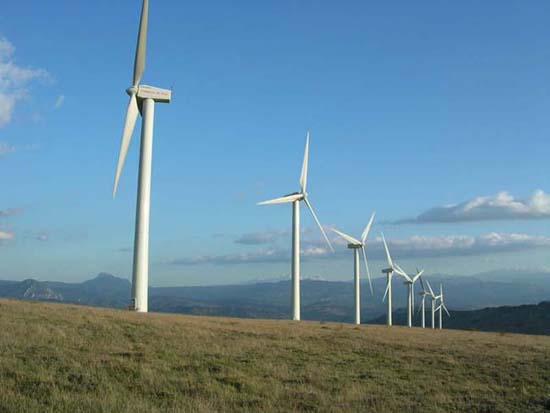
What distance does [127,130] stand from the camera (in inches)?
1948

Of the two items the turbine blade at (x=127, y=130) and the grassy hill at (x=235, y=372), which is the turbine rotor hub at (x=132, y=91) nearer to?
the turbine blade at (x=127, y=130)

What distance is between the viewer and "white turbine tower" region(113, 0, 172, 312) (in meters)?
46.6

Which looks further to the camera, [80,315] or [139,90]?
[139,90]

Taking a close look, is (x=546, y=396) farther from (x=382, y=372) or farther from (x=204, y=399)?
(x=204, y=399)

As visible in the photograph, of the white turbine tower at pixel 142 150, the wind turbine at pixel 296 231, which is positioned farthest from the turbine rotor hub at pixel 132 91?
the wind turbine at pixel 296 231

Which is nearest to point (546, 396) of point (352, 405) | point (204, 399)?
point (352, 405)

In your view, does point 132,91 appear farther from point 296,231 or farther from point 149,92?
point 296,231

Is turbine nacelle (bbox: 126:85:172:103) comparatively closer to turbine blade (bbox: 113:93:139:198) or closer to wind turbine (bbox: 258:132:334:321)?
turbine blade (bbox: 113:93:139:198)

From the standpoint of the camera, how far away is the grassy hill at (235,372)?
56.0ft

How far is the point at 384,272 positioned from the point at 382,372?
92.0 meters

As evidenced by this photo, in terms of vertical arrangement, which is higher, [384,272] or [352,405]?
[384,272]

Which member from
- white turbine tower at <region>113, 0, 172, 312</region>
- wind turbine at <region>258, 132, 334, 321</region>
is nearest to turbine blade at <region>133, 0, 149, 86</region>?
white turbine tower at <region>113, 0, 172, 312</region>

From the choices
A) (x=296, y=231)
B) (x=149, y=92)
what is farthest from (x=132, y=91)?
(x=296, y=231)

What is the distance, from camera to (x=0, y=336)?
995 inches
